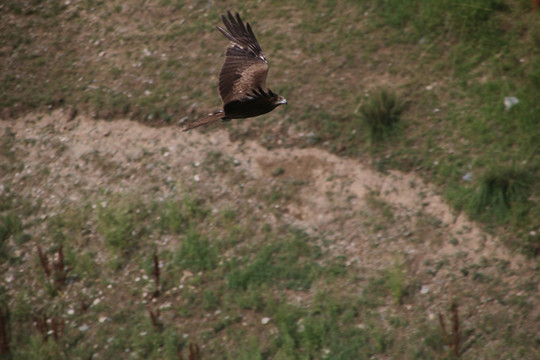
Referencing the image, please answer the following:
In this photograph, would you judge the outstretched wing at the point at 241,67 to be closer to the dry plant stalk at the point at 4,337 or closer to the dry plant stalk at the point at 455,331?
the dry plant stalk at the point at 455,331

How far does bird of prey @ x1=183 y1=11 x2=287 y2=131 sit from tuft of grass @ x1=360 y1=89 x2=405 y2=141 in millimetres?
3128

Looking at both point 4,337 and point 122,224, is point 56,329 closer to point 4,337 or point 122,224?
point 4,337

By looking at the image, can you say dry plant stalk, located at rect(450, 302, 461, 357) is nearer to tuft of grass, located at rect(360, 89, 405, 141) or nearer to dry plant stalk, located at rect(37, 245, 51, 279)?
tuft of grass, located at rect(360, 89, 405, 141)

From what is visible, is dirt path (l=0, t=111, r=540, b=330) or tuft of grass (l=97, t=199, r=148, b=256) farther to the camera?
tuft of grass (l=97, t=199, r=148, b=256)

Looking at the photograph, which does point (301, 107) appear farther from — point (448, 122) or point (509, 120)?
point (509, 120)

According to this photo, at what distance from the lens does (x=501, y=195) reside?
836 cm

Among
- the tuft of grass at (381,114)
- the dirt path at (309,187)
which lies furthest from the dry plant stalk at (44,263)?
the tuft of grass at (381,114)

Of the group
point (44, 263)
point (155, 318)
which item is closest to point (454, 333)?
point (155, 318)

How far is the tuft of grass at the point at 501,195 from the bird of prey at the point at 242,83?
343 cm

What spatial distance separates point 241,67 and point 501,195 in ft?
12.1

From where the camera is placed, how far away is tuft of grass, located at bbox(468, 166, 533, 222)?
8344 mm

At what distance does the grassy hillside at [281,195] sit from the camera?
7.99m

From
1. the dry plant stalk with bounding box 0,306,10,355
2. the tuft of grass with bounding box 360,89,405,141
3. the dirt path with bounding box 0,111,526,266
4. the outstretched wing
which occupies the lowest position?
the dry plant stalk with bounding box 0,306,10,355

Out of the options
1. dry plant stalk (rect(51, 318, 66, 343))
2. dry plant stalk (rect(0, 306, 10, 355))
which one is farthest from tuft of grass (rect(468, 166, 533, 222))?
dry plant stalk (rect(0, 306, 10, 355))
